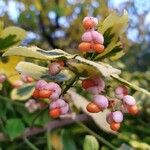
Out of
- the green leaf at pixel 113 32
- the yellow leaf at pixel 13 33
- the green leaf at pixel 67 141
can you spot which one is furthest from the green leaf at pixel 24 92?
the green leaf at pixel 113 32

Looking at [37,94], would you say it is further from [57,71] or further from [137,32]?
[137,32]

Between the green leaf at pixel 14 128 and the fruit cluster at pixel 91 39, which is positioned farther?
the green leaf at pixel 14 128

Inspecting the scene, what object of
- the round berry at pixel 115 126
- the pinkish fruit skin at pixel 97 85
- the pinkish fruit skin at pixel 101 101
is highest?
the pinkish fruit skin at pixel 97 85

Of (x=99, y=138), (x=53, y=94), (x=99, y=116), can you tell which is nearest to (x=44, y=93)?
(x=53, y=94)

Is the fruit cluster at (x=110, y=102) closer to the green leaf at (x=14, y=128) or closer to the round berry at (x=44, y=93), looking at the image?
the round berry at (x=44, y=93)

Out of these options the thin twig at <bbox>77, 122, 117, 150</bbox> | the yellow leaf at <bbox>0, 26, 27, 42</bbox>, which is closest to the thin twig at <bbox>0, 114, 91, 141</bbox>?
the thin twig at <bbox>77, 122, 117, 150</bbox>

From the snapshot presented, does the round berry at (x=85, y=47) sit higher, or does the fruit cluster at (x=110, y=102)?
the round berry at (x=85, y=47)

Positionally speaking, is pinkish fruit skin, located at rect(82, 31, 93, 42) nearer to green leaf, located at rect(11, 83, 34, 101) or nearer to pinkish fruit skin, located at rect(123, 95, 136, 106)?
pinkish fruit skin, located at rect(123, 95, 136, 106)
